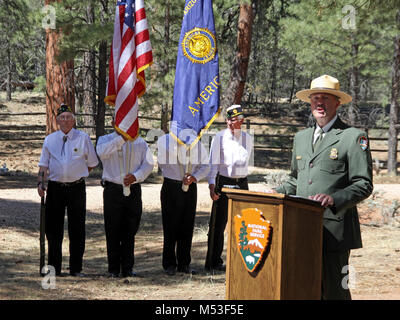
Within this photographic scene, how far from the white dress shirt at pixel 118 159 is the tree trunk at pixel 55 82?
766 centimetres

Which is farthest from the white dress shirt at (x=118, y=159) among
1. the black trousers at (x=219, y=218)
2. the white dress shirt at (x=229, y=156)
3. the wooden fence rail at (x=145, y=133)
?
the wooden fence rail at (x=145, y=133)

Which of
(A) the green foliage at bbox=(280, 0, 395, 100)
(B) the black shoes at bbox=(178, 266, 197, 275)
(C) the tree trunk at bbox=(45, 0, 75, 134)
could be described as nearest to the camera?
(B) the black shoes at bbox=(178, 266, 197, 275)

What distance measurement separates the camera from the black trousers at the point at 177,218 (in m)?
7.55

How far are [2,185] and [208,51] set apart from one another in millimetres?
9975

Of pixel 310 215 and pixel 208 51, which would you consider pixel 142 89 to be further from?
pixel 310 215

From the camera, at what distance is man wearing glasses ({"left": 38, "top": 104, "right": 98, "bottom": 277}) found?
23.2ft

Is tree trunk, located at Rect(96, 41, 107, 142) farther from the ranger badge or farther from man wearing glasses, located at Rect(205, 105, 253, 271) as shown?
the ranger badge

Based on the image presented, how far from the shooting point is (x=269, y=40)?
41.2m

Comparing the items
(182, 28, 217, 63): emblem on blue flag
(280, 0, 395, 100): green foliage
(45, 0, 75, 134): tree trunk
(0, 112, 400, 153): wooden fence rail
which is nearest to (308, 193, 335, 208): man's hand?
(182, 28, 217, 63): emblem on blue flag

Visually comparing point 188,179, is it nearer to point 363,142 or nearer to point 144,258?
point 144,258

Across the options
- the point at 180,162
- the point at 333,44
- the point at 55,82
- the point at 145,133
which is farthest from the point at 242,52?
the point at 180,162

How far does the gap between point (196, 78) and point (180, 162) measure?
1.15 m

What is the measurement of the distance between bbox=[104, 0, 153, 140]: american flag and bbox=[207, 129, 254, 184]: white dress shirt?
3.42 ft

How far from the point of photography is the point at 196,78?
7883 mm
